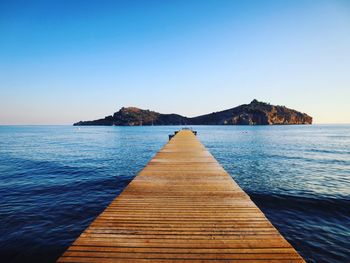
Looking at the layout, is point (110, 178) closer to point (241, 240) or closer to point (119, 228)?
point (119, 228)

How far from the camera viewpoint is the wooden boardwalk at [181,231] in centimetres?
367

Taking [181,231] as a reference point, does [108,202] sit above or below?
below

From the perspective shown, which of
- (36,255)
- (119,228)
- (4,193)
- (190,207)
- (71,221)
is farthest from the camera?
(4,193)

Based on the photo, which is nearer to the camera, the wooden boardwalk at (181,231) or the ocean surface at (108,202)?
the wooden boardwalk at (181,231)

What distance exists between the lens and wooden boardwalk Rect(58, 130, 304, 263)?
3672 mm

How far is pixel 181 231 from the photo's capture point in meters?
4.49

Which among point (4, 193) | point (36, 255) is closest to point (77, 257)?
point (36, 255)

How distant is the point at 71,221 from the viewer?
10.0 metres

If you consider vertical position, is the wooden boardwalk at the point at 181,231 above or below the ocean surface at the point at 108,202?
Answer: above

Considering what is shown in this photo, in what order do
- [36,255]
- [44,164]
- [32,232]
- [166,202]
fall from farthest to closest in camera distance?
[44,164]
[32,232]
[36,255]
[166,202]

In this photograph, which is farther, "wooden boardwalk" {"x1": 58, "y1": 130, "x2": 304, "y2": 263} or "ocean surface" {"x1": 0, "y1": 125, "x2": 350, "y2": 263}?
"ocean surface" {"x1": 0, "y1": 125, "x2": 350, "y2": 263}

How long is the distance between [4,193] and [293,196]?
1762 cm

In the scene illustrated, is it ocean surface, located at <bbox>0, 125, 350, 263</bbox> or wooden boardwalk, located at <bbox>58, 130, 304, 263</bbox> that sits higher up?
wooden boardwalk, located at <bbox>58, 130, 304, 263</bbox>

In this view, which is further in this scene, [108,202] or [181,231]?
[108,202]
